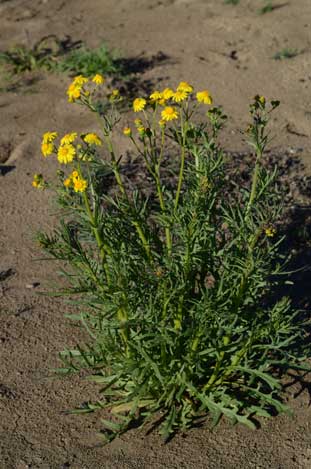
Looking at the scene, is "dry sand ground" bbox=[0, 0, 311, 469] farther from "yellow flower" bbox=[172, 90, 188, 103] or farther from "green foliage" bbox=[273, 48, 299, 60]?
"yellow flower" bbox=[172, 90, 188, 103]

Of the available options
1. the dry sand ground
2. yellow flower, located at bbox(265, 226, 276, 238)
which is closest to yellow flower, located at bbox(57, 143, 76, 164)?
yellow flower, located at bbox(265, 226, 276, 238)

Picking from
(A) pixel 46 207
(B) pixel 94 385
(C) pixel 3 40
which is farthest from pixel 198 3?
(B) pixel 94 385

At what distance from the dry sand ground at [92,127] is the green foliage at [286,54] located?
64 millimetres

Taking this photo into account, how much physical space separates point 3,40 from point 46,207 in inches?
119

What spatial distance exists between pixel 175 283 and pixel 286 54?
13.1ft

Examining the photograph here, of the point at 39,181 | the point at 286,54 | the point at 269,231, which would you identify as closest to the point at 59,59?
the point at 286,54

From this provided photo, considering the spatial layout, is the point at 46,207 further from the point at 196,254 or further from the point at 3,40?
the point at 3,40

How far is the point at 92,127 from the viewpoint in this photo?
5.28 meters

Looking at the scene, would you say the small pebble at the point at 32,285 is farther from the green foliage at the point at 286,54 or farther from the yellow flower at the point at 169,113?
the green foliage at the point at 286,54

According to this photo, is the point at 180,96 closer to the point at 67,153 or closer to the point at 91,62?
the point at 67,153

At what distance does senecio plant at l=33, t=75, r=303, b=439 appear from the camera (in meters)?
2.45

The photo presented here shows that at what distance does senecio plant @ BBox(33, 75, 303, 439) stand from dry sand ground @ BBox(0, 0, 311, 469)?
0.11 meters

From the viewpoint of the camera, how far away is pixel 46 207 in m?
4.54

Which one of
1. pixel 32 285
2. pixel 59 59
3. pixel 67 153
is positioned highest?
pixel 67 153
